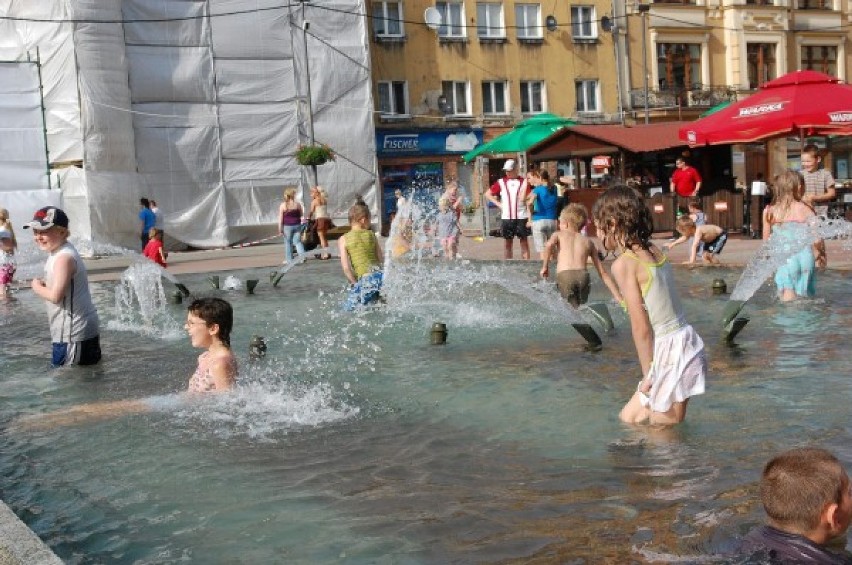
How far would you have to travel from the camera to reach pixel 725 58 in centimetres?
4575

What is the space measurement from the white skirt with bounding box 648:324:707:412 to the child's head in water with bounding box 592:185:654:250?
0.54 meters

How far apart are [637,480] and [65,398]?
192 inches

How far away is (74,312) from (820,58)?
1791 inches

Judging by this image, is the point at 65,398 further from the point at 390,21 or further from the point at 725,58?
the point at 725,58

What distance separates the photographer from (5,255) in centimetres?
1653

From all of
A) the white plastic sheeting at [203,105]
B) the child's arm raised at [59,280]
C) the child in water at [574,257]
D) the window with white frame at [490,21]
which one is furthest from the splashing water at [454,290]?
the window with white frame at [490,21]

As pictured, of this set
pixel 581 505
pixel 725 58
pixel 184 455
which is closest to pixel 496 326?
pixel 184 455

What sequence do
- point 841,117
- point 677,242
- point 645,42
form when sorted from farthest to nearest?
1. point 645,42
2. point 841,117
3. point 677,242

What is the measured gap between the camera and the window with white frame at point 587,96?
146 ft

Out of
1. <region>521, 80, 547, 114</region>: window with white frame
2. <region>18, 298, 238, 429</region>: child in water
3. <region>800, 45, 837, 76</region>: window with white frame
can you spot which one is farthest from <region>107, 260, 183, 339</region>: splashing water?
<region>800, 45, 837, 76</region>: window with white frame

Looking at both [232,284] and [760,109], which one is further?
[760,109]

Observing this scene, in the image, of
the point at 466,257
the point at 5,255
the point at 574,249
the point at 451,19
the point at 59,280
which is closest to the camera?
the point at 59,280

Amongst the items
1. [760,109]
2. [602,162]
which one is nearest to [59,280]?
[760,109]

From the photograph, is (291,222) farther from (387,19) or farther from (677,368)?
(387,19)
